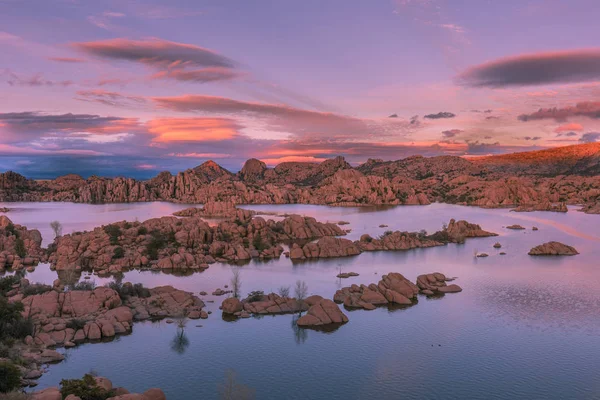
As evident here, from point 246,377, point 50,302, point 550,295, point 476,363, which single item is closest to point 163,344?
point 246,377

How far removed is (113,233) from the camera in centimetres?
7719

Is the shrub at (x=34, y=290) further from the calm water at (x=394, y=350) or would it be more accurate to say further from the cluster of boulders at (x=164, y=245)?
the cluster of boulders at (x=164, y=245)

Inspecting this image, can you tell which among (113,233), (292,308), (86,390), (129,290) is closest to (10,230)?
(113,233)

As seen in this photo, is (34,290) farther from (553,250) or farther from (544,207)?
(544,207)

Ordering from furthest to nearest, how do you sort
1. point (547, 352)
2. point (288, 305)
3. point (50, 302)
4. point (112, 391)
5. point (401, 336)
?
point (288, 305)
point (50, 302)
point (401, 336)
point (547, 352)
point (112, 391)

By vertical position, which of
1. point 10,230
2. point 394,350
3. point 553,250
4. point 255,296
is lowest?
point 394,350

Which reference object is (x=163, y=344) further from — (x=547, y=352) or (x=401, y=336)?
(x=547, y=352)

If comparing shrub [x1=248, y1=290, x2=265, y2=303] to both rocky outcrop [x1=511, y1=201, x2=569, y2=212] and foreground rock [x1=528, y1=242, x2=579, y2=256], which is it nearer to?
foreground rock [x1=528, y1=242, x2=579, y2=256]

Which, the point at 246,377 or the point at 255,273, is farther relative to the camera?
the point at 255,273

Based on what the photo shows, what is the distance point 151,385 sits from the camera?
31.8 m

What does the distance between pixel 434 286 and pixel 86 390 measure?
4045 centimetres

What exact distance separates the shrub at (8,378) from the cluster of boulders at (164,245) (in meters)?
38.9

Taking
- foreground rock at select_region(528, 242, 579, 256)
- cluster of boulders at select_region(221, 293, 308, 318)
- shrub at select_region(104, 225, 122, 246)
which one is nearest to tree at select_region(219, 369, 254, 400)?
cluster of boulders at select_region(221, 293, 308, 318)

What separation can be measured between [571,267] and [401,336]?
137 ft
